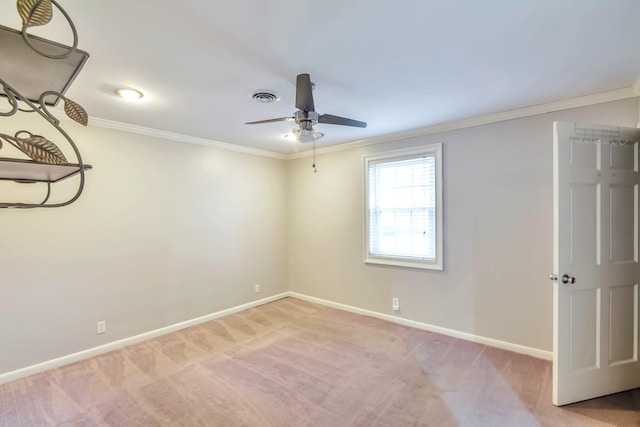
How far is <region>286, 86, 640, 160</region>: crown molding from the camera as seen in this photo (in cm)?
261

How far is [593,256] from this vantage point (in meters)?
2.30

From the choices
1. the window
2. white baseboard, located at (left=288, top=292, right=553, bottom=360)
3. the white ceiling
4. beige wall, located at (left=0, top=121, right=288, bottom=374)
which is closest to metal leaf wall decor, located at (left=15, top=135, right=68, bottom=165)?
the white ceiling

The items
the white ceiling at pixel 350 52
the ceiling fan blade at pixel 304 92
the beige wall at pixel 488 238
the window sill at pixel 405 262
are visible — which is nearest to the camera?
the white ceiling at pixel 350 52

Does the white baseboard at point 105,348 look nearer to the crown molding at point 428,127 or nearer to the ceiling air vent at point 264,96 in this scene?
the crown molding at point 428,127

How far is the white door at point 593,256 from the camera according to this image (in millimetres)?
2275

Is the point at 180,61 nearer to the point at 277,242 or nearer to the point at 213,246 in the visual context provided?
the point at 213,246

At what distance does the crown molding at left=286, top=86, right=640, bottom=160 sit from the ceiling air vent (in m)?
1.81

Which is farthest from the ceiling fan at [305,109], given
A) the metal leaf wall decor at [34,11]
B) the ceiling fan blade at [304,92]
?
the metal leaf wall decor at [34,11]

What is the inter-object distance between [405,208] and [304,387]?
233 cm

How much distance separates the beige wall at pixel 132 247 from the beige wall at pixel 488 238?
5.17 ft

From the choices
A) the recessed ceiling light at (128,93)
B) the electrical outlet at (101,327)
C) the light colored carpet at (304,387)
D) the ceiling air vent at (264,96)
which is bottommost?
the light colored carpet at (304,387)

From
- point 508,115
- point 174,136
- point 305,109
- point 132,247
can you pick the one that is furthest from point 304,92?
point 132,247

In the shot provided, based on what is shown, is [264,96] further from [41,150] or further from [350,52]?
[41,150]

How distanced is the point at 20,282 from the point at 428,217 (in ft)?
13.4
